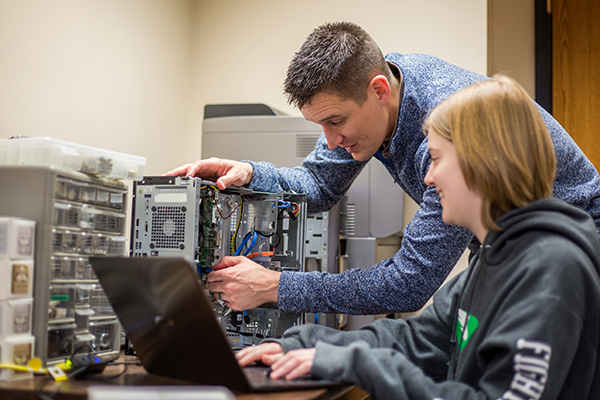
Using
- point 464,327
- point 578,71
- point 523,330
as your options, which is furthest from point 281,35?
point 523,330

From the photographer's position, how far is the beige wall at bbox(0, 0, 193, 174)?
1.77 m

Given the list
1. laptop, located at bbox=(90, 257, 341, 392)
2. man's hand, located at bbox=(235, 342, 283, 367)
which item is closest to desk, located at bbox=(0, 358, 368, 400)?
laptop, located at bbox=(90, 257, 341, 392)

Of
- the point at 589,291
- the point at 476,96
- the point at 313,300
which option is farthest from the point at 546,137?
the point at 313,300

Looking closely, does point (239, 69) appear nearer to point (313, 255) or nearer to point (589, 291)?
point (313, 255)

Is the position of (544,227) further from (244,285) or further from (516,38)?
(516,38)

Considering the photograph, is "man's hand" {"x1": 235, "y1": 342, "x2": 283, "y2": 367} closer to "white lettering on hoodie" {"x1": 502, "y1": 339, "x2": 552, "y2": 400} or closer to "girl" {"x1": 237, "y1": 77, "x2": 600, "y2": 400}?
"girl" {"x1": 237, "y1": 77, "x2": 600, "y2": 400}

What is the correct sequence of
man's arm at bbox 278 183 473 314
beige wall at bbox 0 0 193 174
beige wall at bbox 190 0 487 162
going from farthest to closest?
1. beige wall at bbox 190 0 487 162
2. beige wall at bbox 0 0 193 174
3. man's arm at bbox 278 183 473 314

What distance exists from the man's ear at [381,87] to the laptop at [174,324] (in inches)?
31.8

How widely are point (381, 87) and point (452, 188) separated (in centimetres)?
59

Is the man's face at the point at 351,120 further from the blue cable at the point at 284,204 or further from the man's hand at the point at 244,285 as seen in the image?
the man's hand at the point at 244,285

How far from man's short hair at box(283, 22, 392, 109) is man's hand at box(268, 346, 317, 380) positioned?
727 mm

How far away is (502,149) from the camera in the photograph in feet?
2.67

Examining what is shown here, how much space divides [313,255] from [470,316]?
74cm

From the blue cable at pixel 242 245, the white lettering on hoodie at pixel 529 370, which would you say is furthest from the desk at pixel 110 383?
the blue cable at pixel 242 245
